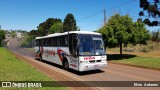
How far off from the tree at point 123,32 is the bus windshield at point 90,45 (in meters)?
10.3

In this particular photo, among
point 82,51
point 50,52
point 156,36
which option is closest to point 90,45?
point 82,51

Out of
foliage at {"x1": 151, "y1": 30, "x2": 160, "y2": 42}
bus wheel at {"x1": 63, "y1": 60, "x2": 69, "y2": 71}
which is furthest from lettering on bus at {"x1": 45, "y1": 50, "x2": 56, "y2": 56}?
foliage at {"x1": 151, "y1": 30, "x2": 160, "y2": 42}

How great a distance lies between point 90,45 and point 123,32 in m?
11.6

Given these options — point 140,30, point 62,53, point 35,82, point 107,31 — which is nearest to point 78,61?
point 62,53

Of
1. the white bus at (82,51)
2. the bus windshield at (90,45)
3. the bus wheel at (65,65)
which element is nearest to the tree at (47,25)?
the white bus at (82,51)

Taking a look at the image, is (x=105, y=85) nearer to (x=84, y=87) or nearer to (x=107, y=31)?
(x=84, y=87)

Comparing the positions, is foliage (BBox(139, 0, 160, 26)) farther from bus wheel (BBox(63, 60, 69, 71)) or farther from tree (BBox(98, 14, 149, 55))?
bus wheel (BBox(63, 60, 69, 71))

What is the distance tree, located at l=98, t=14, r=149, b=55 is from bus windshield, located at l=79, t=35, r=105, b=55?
404 inches

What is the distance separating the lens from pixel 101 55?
16.9m

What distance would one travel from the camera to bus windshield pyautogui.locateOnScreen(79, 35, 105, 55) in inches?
642

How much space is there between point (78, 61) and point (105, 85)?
402cm

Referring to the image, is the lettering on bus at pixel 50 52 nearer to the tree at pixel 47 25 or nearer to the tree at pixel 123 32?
the tree at pixel 123 32

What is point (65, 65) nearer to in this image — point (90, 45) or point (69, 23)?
point (90, 45)

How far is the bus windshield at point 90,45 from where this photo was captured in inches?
642
